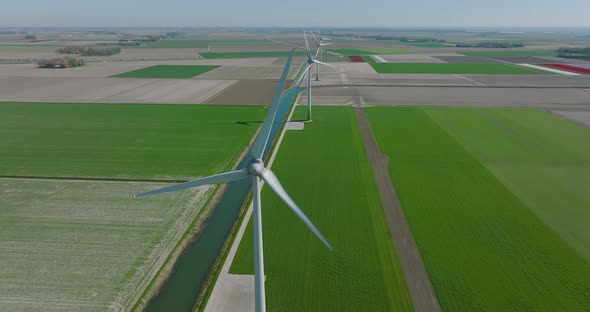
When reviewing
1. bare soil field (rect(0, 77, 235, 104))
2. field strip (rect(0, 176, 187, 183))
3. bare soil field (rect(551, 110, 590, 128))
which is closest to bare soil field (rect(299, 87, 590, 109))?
bare soil field (rect(551, 110, 590, 128))

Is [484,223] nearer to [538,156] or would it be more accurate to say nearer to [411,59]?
[538,156]

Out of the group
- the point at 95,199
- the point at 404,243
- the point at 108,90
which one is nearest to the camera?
the point at 404,243

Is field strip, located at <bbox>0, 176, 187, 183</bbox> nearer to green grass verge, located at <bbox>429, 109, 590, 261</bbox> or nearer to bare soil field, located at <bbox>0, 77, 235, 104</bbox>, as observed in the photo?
green grass verge, located at <bbox>429, 109, 590, 261</bbox>

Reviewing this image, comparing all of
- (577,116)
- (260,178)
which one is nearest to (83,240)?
(260,178)

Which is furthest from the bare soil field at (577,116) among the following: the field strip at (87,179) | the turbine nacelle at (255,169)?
the field strip at (87,179)

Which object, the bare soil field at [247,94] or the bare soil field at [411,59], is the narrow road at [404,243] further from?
the bare soil field at [411,59]
